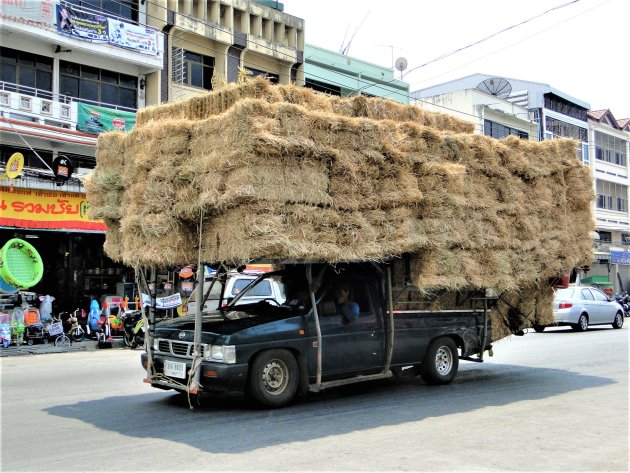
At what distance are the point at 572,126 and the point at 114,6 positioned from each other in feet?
113

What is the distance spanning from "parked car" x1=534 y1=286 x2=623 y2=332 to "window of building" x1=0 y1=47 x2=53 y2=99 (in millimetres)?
18596

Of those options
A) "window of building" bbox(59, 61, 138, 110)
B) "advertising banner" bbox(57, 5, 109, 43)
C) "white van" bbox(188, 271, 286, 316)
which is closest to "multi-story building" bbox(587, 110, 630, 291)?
"window of building" bbox(59, 61, 138, 110)

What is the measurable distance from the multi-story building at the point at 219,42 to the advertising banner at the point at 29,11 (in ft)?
14.7

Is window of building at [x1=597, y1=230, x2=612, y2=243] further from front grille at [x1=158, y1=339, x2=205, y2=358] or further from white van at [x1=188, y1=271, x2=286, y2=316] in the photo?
front grille at [x1=158, y1=339, x2=205, y2=358]

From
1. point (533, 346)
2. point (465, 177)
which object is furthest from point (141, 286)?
point (533, 346)

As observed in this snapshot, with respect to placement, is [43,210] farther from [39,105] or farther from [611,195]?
[611,195]

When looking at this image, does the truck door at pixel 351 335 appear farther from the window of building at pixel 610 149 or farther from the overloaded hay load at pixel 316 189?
the window of building at pixel 610 149

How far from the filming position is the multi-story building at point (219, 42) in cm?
2658

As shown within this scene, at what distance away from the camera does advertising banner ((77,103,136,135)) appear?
22.5 meters

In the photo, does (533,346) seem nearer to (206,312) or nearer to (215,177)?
(206,312)

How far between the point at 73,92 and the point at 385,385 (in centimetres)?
1817

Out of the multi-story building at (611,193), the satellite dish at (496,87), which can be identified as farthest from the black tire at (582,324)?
the multi-story building at (611,193)

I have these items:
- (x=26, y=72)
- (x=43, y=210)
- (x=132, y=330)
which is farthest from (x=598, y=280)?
(x=26, y=72)

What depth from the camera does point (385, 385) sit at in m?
10.6
